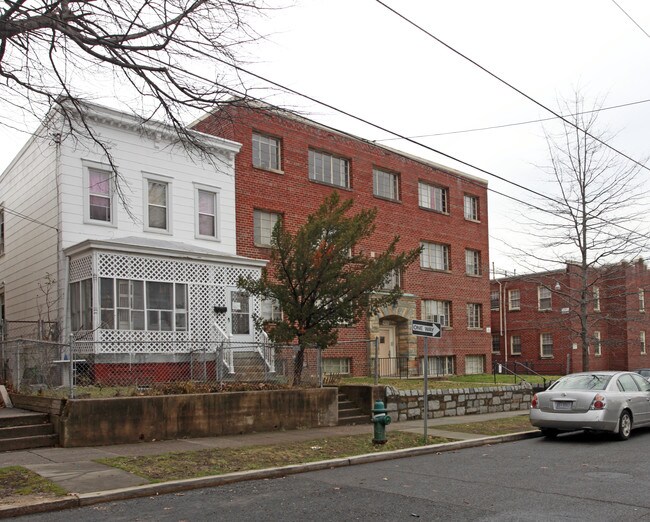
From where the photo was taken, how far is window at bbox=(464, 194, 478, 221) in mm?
32500

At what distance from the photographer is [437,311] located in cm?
3009

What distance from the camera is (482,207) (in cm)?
3316

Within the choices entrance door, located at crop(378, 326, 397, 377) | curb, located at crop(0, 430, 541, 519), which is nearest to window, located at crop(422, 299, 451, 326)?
entrance door, located at crop(378, 326, 397, 377)

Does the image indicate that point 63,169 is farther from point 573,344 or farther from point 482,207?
point 573,344

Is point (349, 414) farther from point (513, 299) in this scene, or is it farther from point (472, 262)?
point (513, 299)

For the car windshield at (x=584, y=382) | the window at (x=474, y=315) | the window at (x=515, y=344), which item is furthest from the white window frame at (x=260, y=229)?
the window at (x=515, y=344)

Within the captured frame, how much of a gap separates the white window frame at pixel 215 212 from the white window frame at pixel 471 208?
14567mm

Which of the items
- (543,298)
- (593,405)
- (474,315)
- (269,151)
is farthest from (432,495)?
(543,298)

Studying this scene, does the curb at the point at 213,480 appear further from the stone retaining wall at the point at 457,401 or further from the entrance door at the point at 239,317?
the entrance door at the point at 239,317

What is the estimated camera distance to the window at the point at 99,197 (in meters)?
18.7

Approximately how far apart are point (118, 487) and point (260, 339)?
12.4 metres

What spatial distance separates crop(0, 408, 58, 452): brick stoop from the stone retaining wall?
7875 millimetres

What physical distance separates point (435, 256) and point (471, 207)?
397cm

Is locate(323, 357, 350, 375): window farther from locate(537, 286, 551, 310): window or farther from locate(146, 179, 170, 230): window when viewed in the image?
locate(537, 286, 551, 310): window
